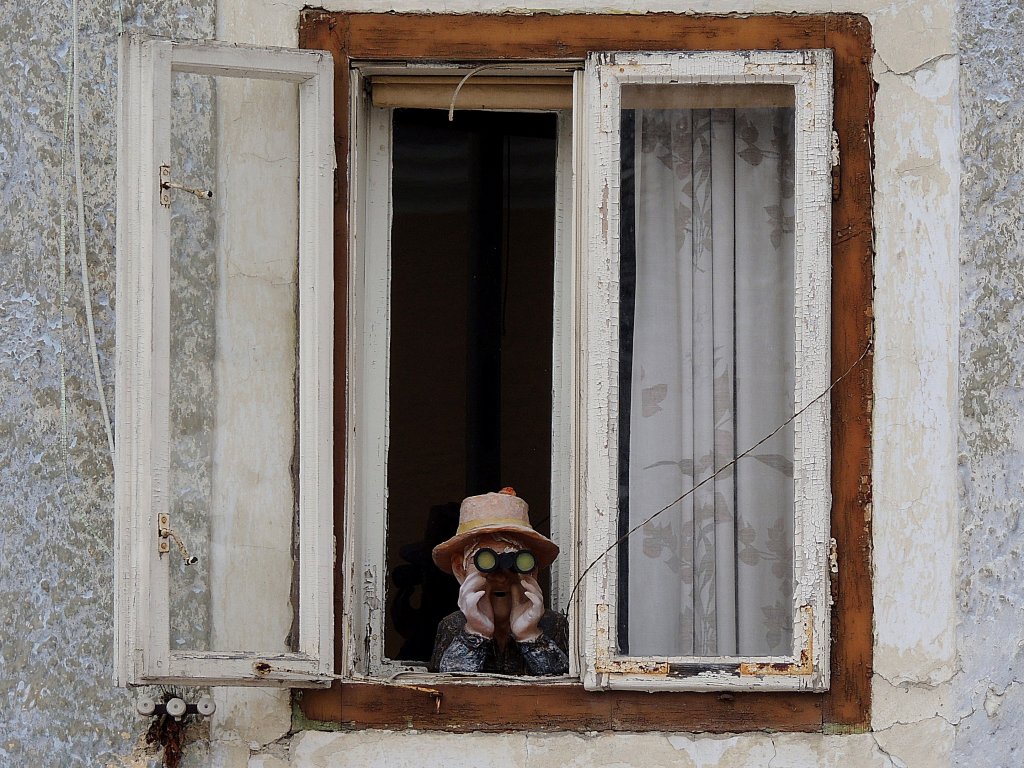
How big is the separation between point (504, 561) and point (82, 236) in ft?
3.90

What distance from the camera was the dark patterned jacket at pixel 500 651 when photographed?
3.73 metres

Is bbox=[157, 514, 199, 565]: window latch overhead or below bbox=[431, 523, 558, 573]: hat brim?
overhead

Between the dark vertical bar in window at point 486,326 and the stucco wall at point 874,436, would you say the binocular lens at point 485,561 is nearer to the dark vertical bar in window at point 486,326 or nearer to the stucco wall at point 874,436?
the stucco wall at point 874,436

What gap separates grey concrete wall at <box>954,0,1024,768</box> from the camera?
3.59 m

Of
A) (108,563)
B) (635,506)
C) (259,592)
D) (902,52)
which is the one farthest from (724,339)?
(108,563)

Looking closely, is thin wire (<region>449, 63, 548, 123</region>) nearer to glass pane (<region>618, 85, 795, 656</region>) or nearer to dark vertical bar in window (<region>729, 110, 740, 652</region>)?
glass pane (<region>618, 85, 795, 656</region>)

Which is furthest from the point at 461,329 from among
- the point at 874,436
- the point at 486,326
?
the point at 874,436

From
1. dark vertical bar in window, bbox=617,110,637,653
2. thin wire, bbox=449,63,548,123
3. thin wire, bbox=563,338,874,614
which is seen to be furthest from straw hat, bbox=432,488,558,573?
thin wire, bbox=449,63,548,123

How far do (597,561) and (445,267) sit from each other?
0.96 meters

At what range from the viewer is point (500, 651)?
3803 mm

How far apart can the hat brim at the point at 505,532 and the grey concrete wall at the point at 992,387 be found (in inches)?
36.5

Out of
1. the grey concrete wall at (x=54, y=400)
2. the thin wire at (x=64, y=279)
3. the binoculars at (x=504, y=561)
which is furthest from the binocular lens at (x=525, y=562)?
the thin wire at (x=64, y=279)

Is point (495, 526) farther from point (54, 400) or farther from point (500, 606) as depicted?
point (54, 400)

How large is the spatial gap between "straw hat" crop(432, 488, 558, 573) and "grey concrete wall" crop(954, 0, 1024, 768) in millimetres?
943
